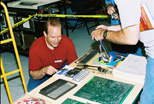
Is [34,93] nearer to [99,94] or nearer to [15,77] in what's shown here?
[99,94]

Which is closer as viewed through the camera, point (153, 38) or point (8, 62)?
point (153, 38)

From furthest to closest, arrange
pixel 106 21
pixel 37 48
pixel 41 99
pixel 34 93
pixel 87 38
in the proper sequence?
pixel 106 21, pixel 87 38, pixel 37 48, pixel 34 93, pixel 41 99

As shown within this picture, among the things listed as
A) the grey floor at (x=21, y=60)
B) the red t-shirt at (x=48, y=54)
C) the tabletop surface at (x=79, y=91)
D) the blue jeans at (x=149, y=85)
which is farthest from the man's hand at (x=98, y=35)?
the grey floor at (x=21, y=60)

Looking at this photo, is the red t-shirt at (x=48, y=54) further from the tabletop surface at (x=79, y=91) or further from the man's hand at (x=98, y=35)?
the man's hand at (x=98, y=35)

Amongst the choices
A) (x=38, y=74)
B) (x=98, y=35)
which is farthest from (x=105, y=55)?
(x=38, y=74)

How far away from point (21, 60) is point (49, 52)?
6.56 ft

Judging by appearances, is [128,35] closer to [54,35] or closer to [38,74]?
[54,35]

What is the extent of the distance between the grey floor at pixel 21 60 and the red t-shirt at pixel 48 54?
936 millimetres

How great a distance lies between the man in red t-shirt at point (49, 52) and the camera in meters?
2.29

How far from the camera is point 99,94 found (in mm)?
1622

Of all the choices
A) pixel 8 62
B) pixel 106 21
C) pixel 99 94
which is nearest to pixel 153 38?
pixel 99 94

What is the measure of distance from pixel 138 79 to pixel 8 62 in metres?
3.12

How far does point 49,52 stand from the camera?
7.84 feet

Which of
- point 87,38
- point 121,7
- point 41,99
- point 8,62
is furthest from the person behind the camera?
point 87,38
